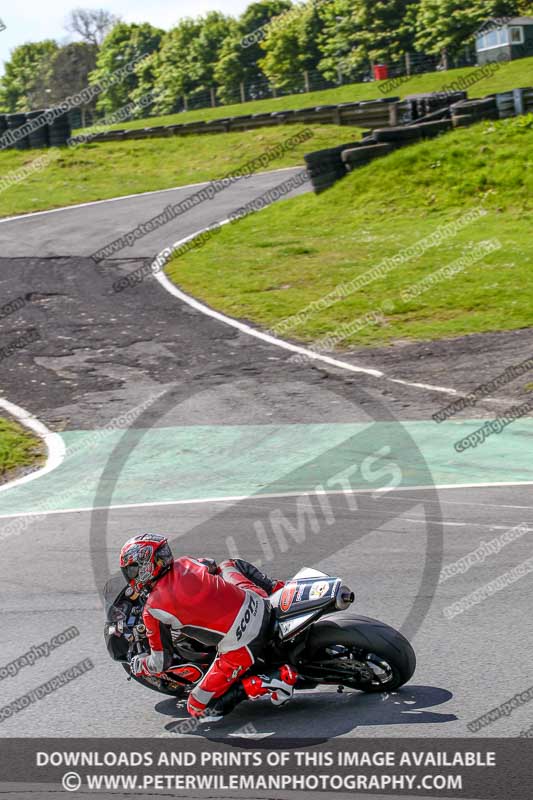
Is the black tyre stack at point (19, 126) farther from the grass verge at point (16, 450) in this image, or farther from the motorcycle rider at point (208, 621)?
the motorcycle rider at point (208, 621)

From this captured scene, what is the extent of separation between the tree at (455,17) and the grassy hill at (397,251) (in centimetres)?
3922

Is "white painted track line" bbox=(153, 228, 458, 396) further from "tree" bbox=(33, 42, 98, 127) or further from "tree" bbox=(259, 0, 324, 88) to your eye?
"tree" bbox=(33, 42, 98, 127)

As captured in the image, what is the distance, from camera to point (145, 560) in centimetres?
612

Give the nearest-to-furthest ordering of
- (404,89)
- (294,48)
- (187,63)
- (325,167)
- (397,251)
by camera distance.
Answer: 1. (397,251)
2. (325,167)
3. (404,89)
4. (294,48)
5. (187,63)

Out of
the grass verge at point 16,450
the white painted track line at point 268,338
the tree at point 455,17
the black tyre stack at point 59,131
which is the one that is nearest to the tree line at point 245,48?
the tree at point 455,17

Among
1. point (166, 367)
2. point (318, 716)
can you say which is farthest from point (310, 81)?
point (318, 716)

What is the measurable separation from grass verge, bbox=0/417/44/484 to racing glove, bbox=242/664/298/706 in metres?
6.92

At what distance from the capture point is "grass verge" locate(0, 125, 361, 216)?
31844mm

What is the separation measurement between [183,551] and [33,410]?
6504mm

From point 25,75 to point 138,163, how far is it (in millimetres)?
115156

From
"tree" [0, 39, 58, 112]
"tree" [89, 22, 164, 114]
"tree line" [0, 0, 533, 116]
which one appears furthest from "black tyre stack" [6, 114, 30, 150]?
"tree" [0, 39, 58, 112]

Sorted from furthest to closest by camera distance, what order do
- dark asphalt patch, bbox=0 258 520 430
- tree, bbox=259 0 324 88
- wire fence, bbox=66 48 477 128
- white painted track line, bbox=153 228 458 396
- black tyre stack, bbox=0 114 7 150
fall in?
tree, bbox=259 0 324 88
wire fence, bbox=66 48 477 128
black tyre stack, bbox=0 114 7 150
white painted track line, bbox=153 228 458 396
dark asphalt patch, bbox=0 258 520 430

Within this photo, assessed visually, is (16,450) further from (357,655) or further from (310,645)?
(357,655)

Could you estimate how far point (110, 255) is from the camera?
2317cm
